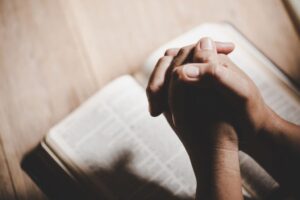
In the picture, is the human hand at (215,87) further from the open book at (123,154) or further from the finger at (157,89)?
the open book at (123,154)

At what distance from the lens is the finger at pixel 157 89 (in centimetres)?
56

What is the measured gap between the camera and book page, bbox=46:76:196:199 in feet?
2.06

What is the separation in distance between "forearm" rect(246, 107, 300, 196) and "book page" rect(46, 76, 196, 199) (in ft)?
0.45

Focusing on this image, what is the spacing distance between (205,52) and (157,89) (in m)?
0.10

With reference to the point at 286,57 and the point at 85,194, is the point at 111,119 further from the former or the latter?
the point at 286,57

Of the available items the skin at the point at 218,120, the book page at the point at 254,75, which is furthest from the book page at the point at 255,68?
the skin at the point at 218,120

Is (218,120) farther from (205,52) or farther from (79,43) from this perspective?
(79,43)

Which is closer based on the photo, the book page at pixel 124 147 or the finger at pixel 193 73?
the finger at pixel 193 73

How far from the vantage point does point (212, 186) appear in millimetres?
503

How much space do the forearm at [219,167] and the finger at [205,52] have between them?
0.35 feet

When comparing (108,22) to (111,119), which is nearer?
(111,119)

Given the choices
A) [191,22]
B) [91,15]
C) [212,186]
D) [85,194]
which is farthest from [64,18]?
[212,186]

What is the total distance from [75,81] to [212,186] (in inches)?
15.9

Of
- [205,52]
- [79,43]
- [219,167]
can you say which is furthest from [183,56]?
[79,43]
